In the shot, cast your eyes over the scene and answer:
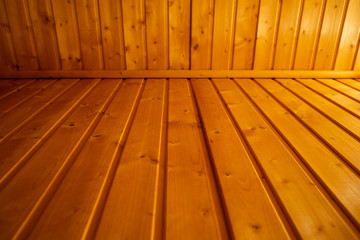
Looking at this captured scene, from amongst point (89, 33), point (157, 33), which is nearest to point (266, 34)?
point (157, 33)

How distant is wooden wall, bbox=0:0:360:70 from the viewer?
7.36 feet

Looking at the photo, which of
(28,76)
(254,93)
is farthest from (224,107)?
(28,76)

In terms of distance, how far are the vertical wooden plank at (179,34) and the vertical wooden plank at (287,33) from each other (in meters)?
0.79

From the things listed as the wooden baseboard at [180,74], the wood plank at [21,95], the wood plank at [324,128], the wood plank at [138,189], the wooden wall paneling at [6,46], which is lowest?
the wood plank at [138,189]

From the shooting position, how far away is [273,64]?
2.45 m

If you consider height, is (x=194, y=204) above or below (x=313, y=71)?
below

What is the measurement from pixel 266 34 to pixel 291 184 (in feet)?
5.62

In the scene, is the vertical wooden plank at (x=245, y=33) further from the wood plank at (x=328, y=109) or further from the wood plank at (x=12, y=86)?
the wood plank at (x=12, y=86)

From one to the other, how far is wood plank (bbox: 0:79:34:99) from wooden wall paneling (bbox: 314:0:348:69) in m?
2.50

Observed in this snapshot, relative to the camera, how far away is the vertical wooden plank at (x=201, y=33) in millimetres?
2258

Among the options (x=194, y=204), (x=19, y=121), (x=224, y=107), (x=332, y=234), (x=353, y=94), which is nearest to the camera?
(x=332, y=234)

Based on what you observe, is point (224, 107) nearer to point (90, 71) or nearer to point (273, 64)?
point (273, 64)

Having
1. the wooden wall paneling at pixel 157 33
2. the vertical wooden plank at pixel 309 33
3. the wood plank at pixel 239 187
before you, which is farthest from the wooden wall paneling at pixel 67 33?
the vertical wooden plank at pixel 309 33

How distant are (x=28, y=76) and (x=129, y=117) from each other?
1369 millimetres
